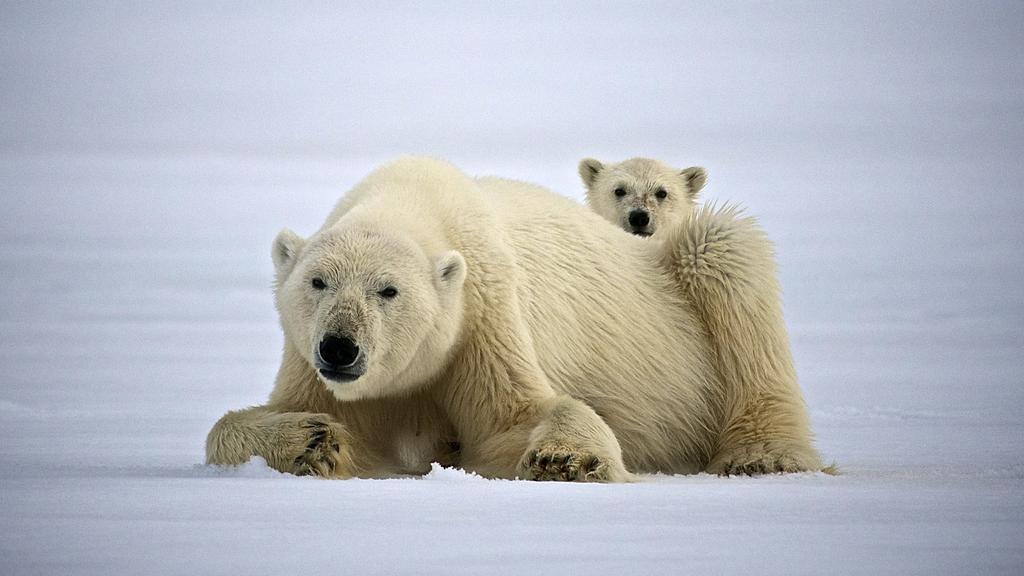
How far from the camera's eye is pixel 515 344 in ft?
18.9

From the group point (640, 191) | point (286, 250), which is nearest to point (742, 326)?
point (286, 250)

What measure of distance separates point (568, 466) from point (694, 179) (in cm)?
551

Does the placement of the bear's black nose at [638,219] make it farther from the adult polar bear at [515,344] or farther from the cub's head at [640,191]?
the adult polar bear at [515,344]

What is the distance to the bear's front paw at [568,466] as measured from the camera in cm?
521

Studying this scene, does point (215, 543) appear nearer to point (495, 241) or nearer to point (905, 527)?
point (905, 527)

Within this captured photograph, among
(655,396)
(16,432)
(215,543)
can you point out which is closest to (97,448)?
(16,432)

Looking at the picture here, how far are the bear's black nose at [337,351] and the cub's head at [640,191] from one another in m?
4.55

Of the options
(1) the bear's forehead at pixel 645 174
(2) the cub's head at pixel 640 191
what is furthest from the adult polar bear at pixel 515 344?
(1) the bear's forehead at pixel 645 174

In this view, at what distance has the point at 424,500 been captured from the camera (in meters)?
4.44

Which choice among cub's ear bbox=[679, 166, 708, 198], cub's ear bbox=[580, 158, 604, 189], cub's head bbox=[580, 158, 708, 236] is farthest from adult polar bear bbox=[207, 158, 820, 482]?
cub's ear bbox=[580, 158, 604, 189]

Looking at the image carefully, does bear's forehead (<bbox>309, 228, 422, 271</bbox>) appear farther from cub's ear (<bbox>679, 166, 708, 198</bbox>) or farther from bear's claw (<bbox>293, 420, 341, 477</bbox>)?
cub's ear (<bbox>679, 166, 708, 198</bbox>)

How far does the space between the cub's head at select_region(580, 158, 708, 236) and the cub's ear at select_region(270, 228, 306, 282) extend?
4.08m

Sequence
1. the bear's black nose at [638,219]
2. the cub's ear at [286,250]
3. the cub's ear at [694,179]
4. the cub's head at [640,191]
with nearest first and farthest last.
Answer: the cub's ear at [286,250] → the bear's black nose at [638,219] → the cub's head at [640,191] → the cub's ear at [694,179]

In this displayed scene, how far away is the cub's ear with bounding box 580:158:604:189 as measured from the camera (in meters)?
10.5
